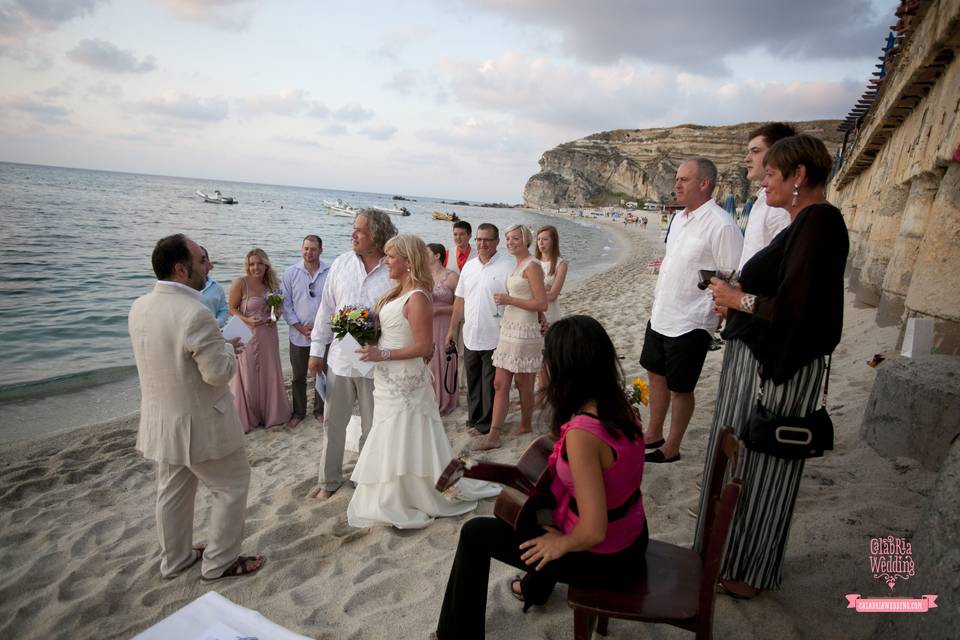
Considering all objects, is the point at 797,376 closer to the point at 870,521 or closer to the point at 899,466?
the point at 870,521

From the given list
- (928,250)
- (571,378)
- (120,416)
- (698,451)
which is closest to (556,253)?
(698,451)

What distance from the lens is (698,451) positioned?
4.52m

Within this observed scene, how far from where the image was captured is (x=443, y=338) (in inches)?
247

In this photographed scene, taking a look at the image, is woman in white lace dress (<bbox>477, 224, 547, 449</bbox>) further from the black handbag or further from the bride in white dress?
the black handbag

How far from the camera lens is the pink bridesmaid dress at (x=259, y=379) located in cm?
595

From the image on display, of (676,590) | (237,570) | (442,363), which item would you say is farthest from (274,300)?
(676,590)

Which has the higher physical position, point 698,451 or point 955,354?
point 955,354

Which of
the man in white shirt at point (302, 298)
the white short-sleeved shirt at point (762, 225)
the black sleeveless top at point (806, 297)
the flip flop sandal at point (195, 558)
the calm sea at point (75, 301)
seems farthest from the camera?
the calm sea at point (75, 301)

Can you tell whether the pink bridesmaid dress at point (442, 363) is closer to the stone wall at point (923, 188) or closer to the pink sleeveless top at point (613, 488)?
the pink sleeveless top at point (613, 488)

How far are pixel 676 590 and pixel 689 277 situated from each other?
232 centimetres

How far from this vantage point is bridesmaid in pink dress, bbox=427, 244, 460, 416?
614 centimetres

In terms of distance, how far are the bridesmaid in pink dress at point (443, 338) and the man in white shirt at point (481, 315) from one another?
Answer: 0.46 m

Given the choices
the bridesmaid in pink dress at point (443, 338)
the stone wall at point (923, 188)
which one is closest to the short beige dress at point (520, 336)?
the bridesmaid in pink dress at point (443, 338)

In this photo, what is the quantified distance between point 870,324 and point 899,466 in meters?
4.03
